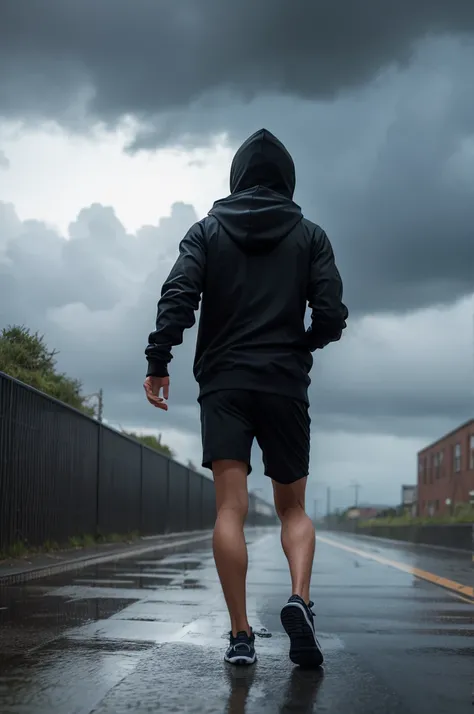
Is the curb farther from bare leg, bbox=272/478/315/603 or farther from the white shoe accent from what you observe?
the white shoe accent

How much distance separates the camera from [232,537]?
3.89m

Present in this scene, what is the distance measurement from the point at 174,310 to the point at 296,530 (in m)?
1.10

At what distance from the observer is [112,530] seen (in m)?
19.4

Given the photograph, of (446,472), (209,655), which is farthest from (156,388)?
(446,472)

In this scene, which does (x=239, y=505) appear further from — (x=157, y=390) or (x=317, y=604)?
(x=317, y=604)

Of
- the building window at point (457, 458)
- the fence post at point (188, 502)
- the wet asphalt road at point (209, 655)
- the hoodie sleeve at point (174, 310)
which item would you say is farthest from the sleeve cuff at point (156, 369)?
the building window at point (457, 458)

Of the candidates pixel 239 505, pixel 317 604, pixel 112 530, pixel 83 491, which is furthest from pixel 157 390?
pixel 112 530

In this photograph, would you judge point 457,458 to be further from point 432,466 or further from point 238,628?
point 238,628

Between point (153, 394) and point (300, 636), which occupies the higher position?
point (153, 394)

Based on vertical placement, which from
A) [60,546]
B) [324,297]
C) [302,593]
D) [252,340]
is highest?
[324,297]

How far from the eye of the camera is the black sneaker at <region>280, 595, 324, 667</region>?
3.67m

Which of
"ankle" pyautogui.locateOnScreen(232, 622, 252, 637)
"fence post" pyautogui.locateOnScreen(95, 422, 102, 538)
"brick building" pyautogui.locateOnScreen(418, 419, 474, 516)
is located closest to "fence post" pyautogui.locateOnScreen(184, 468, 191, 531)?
"brick building" pyautogui.locateOnScreen(418, 419, 474, 516)

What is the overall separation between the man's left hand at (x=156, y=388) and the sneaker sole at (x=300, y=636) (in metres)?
1.04

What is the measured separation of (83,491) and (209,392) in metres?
12.4
